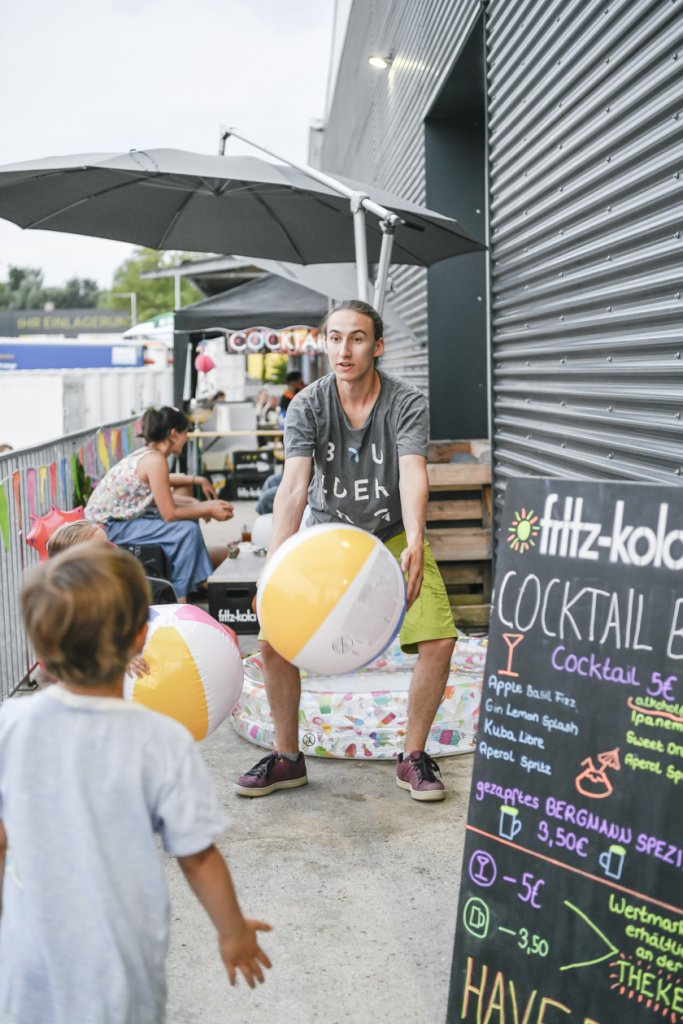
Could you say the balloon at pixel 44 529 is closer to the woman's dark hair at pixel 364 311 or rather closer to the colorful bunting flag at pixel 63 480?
the woman's dark hair at pixel 364 311

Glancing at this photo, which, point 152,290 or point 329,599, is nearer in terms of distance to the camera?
point 329,599

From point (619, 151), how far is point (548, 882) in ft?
10.9

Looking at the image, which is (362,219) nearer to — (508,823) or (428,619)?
(428,619)

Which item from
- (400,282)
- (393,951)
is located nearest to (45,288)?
(400,282)

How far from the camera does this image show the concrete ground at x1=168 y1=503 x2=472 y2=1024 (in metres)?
3.04

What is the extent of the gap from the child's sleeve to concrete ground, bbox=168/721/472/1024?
1.32 metres

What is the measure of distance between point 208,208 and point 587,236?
404cm

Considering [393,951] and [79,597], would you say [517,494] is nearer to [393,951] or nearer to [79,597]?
[79,597]

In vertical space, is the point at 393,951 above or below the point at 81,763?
below

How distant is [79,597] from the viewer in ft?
6.12

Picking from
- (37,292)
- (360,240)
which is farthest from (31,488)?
(37,292)

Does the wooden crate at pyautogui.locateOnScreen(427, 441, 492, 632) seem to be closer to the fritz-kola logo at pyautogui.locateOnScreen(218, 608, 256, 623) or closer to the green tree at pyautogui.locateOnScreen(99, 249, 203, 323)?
the fritz-kola logo at pyautogui.locateOnScreen(218, 608, 256, 623)

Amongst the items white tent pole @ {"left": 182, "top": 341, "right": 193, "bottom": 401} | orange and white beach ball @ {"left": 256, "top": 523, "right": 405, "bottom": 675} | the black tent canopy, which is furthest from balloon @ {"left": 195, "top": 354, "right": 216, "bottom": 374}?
orange and white beach ball @ {"left": 256, "top": 523, "right": 405, "bottom": 675}

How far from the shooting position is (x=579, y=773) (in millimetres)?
2541
